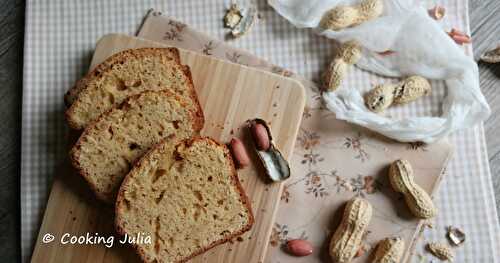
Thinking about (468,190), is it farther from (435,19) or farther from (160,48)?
(160,48)

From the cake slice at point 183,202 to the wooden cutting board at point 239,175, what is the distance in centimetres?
8

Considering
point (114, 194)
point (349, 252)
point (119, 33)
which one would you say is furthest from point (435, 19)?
point (114, 194)

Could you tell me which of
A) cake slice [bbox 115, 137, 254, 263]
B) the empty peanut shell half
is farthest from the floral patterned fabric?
cake slice [bbox 115, 137, 254, 263]

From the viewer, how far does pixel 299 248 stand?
2.11 m

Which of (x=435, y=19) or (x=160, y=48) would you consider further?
(x=435, y=19)

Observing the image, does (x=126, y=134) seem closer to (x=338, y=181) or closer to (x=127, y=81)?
(x=127, y=81)

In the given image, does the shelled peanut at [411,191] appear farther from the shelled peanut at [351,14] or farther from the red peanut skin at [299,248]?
the shelled peanut at [351,14]

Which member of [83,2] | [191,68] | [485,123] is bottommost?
[485,123]

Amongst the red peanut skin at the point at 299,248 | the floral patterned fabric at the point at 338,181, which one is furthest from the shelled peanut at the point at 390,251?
the red peanut skin at the point at 299,248

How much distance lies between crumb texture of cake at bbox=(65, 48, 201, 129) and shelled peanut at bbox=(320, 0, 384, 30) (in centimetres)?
61

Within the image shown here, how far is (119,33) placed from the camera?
2258 mm

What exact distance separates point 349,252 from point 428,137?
533 millimetres

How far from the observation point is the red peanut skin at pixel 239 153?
2062 mm

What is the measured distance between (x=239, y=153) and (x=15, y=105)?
1.00 meters
